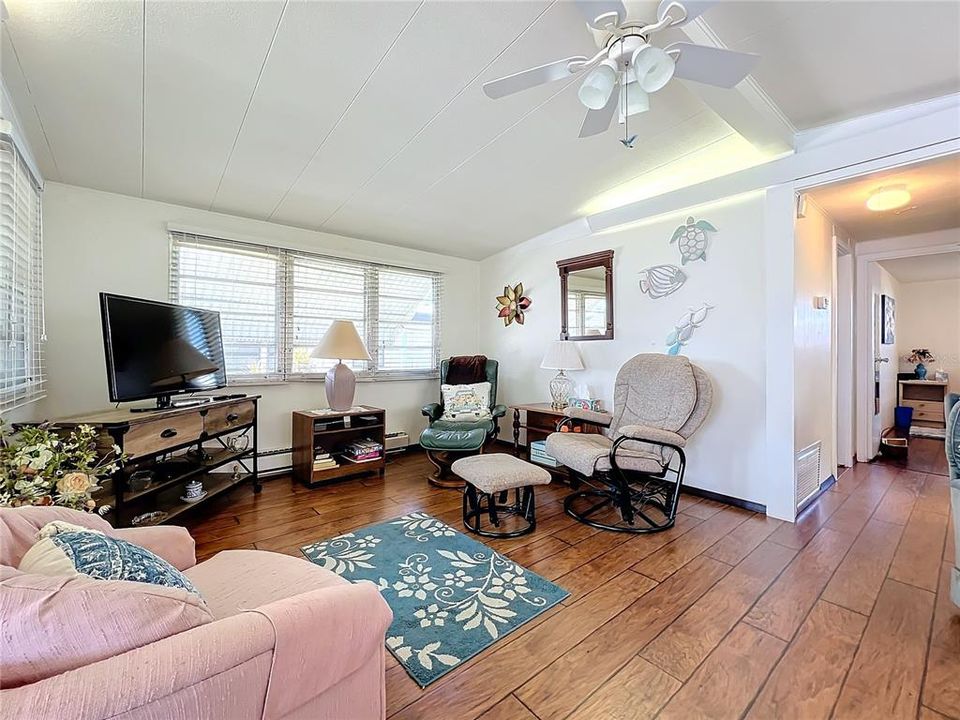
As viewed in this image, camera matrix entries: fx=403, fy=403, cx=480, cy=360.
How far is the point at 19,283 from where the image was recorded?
2213 millimetres

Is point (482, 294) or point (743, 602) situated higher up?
point (482, 294)

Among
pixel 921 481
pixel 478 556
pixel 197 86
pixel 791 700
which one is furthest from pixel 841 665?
pixel 197 86

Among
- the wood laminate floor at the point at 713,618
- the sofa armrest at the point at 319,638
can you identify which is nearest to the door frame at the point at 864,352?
the wood laminate floor at the point at 713,618

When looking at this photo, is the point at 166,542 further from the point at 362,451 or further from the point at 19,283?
the point at 362,451

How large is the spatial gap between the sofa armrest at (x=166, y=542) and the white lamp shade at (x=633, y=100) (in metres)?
2.32

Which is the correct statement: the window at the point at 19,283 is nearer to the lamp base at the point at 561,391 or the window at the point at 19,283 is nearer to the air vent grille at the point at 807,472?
the lamp base at the point at 561,391

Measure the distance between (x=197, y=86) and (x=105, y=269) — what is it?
77.6 inches

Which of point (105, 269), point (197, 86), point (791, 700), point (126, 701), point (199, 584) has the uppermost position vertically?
point (197, 86)

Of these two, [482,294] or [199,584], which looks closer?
[199,584]

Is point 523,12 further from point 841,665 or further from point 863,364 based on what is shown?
point 863,364

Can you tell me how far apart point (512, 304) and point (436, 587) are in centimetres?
340

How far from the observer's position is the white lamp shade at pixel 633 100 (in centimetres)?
165

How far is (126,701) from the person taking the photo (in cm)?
62

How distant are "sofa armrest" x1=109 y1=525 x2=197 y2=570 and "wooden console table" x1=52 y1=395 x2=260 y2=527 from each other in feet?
3.23
